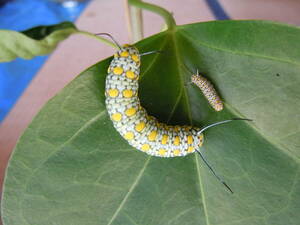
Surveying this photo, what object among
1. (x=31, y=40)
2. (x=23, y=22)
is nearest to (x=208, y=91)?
(x=31, y=40)

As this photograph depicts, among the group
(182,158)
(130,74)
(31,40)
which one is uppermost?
(31,40)

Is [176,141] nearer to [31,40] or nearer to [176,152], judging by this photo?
[176,152]

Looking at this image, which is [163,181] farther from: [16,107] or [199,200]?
[16,107]

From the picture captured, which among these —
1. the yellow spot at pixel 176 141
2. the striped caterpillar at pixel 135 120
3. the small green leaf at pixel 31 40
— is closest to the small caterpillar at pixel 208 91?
the striped caterpillar at pixel 135 120

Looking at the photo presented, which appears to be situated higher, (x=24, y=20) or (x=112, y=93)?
(x=24, y=20)

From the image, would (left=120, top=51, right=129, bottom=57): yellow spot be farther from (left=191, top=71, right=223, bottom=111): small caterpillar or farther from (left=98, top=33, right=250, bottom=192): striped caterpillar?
(left=191, top=71, right=223, bottom=111): small caterpillar

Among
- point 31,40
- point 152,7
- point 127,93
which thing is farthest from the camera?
point 127,93

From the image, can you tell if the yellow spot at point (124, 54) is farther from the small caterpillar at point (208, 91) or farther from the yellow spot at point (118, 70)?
the small caterpillar at point (208, 91)
